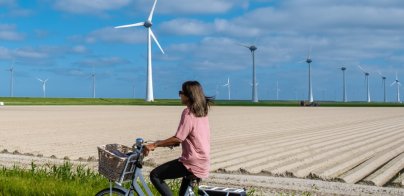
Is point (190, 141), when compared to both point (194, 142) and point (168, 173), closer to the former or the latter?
point (194, 142)

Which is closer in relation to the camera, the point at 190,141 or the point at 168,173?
the point at 190,141

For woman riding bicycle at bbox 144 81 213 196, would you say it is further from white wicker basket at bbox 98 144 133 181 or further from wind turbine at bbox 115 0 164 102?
wind turbine at bbox 115 0 164 102

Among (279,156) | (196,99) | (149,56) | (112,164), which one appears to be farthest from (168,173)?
(149,56)

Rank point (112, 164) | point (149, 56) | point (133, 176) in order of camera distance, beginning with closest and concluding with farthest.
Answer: point (112, 164) → point (133, 176) → point (149, 56)

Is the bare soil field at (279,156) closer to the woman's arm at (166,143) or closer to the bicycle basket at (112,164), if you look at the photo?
the woman's arm at (166,143)

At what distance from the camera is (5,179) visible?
8719mm

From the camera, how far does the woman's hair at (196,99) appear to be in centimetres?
553

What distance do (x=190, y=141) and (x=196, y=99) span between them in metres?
0.42

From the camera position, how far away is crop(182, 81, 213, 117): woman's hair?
553 cm

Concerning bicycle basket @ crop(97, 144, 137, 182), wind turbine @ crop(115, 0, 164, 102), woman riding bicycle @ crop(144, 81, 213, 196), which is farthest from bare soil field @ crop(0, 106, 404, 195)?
wind turbine @ crop(115, 0, 164, 102)

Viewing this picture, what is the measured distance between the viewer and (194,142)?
5555mm

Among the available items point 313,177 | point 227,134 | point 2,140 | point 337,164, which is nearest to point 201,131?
point 313,177

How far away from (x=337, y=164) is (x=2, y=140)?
1197 cm

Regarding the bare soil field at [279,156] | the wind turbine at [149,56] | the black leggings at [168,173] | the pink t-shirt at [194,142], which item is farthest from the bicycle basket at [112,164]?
the wind turbine at [149,56]
